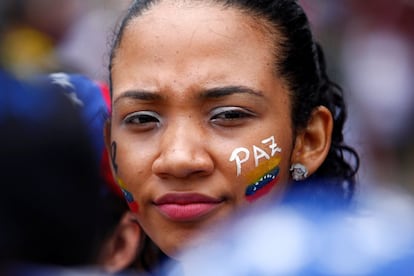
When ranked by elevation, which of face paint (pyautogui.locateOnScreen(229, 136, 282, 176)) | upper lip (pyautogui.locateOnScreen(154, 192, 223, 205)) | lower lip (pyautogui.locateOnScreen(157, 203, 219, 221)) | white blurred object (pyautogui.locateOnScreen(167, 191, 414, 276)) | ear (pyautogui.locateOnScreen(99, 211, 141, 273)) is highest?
white blurred object (pyautogui.locateOnScreen(167, 191, 414, 276))

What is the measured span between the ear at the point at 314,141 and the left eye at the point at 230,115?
20 cm

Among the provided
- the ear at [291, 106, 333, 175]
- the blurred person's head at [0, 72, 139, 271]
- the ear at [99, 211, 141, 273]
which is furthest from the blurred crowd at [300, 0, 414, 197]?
the blurred person's head at [0, 72, 139, 271]

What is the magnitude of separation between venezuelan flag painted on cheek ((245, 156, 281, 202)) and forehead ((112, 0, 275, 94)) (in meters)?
0.23

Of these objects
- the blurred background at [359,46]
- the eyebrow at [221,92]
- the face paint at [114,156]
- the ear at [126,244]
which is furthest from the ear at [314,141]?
the blurred background at [359,46]

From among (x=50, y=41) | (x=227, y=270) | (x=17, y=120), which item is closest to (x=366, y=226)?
(x=227, y=270)

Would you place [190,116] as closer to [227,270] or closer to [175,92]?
[175,92]

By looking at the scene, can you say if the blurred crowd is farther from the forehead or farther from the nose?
the nose

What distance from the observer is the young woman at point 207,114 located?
246 centimetres

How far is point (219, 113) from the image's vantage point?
8.20 feet

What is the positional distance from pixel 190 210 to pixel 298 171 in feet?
1.18

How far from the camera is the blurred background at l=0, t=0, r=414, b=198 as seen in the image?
602cm

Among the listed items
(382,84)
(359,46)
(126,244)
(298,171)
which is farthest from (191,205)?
(359,46)

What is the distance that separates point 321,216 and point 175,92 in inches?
40.7

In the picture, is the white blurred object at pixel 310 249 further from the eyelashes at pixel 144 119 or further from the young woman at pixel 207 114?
the eyelashes at pixel 144 119
